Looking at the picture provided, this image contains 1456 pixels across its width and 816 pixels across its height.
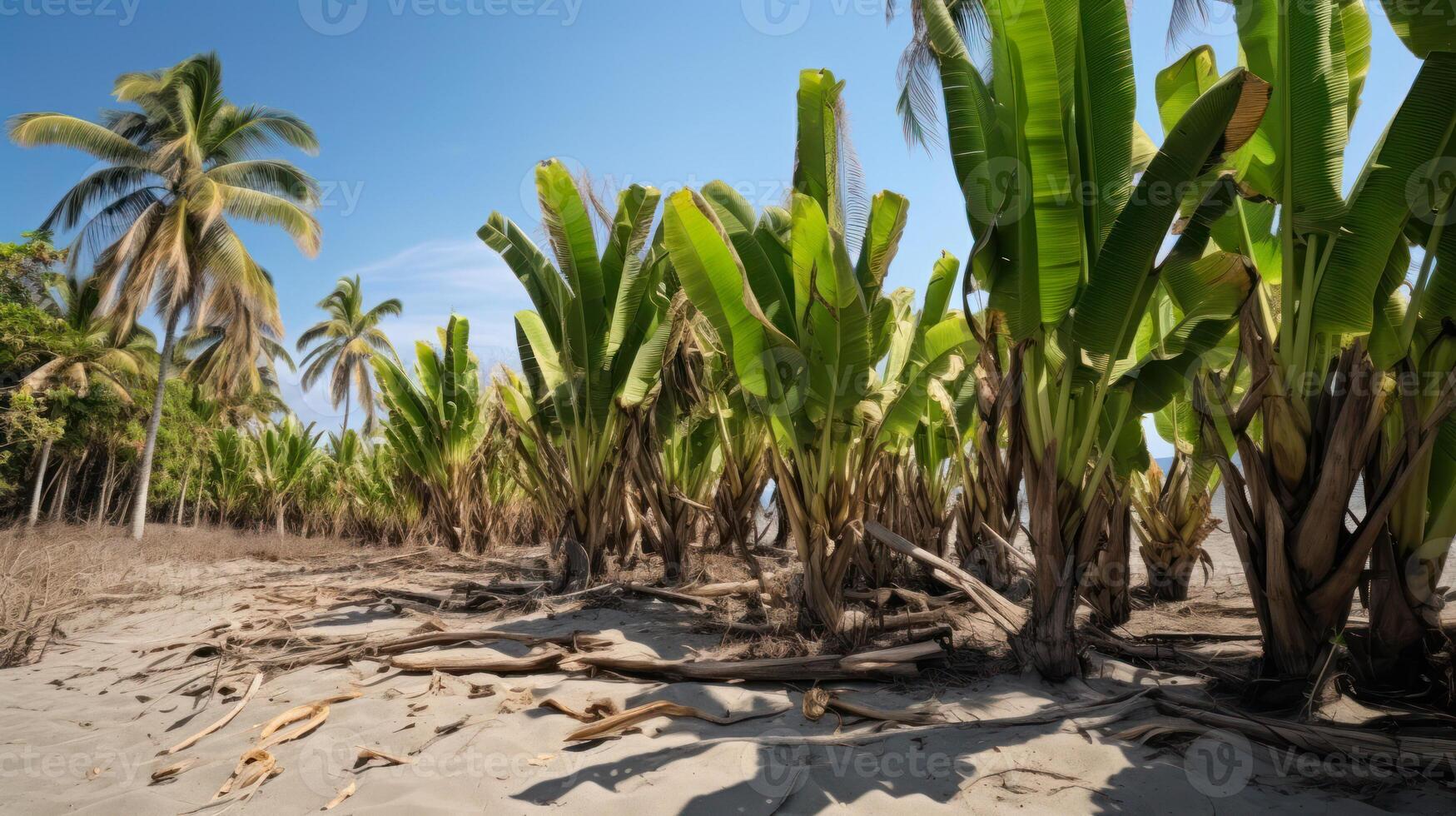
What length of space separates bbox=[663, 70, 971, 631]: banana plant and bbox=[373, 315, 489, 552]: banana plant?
23.6 feet

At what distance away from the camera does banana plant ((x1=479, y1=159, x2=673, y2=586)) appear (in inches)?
260

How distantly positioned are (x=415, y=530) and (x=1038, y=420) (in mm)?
12757

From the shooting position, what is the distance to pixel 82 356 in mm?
19641

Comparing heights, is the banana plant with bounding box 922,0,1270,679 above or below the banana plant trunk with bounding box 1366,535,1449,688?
above

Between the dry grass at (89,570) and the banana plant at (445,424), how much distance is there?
3.44 meters

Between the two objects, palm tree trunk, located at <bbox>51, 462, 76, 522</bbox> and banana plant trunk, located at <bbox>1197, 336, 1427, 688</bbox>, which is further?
palm tree trunk, located at <bbox>51, 462, 76, 522</bbox>

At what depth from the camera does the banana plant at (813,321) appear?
4449mm

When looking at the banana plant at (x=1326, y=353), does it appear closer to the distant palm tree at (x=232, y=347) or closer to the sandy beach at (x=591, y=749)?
the sandy beach at (x=591, y=749)

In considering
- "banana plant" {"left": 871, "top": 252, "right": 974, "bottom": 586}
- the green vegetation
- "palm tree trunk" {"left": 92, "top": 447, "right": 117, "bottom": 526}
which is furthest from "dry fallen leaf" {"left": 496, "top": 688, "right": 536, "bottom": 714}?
"palm tree trunk" {"left": 92, "top": 447, "right": 117, "bottom": 526}

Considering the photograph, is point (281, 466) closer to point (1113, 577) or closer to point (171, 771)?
point (171, 771)

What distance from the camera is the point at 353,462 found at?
19.8 meters

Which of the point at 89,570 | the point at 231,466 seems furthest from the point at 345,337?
the point at 89,570

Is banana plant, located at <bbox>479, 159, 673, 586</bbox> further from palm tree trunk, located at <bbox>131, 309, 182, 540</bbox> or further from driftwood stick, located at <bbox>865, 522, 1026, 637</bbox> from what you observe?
palm tree trunk, located at <bbox>131, 309, 182, 540</bbox>
